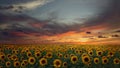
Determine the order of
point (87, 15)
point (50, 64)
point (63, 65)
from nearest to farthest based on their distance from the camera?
1. point (63, 65)
2. point (50, 64)
3. point (87, 15)

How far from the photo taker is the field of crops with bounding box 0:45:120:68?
2123 mm

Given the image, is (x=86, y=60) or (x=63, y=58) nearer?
(x=86, y=60)

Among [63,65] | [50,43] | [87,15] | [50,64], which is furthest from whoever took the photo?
[50,43]

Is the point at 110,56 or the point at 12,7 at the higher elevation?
the point at 12,7

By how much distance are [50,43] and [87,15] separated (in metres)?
0.53

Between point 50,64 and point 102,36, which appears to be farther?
point 102,36

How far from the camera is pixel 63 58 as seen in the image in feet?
7.53

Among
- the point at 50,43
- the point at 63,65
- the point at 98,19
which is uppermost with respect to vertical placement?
the point at 98,19

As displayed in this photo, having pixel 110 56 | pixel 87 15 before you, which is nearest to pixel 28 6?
pixel 87 15

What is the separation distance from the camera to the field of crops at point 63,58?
2123mm

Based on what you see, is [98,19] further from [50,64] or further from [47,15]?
[50,64]

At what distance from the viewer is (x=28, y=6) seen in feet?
9.05

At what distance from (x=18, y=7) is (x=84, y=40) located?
807 mm

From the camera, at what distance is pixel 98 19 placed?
8.94 feet
